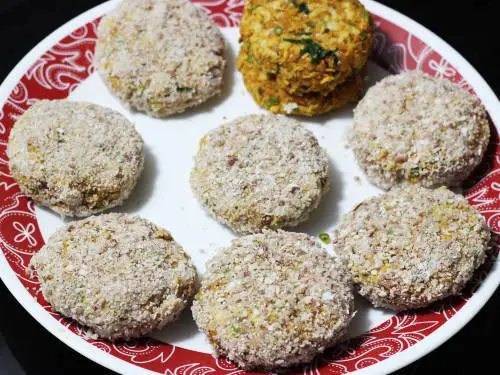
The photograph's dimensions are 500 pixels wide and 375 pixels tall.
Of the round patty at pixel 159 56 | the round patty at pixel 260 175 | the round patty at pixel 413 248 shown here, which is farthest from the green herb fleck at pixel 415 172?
the round patty at pixel 159 56

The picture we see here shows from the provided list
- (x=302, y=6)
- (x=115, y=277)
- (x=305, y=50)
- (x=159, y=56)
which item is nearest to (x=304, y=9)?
(x=302, y=6)

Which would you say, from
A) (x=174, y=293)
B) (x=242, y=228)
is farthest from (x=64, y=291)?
(x=242, y=228)

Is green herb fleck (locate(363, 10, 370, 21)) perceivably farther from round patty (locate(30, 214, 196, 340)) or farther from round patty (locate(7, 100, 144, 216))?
round patty (locate(30, 214, 196, 340))

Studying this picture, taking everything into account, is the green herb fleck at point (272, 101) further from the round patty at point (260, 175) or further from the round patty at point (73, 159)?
the round patty at point (73, 159)

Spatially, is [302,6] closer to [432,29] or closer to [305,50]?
[305,50]

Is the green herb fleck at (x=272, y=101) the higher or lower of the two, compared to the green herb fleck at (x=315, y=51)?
lower
